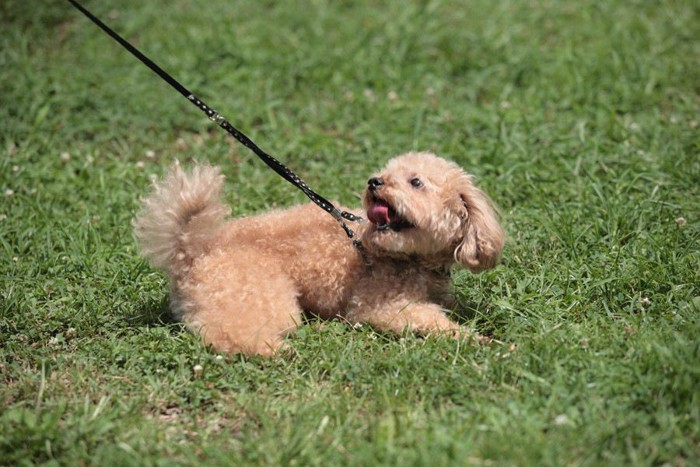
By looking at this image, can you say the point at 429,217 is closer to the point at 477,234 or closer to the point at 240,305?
the point at 477,234

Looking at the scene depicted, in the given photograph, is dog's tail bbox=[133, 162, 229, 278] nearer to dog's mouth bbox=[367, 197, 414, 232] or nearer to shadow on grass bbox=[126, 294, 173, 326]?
shadow on grass bbox=[126, 294, 173, 326]

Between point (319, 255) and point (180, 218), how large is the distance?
0.67 meters

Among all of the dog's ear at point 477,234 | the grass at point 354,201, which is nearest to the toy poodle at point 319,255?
the dog's ear at point 477,234

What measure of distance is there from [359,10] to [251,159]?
2.47 m

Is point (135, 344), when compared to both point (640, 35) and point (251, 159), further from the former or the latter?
point (640, 35)

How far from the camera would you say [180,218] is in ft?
11.6

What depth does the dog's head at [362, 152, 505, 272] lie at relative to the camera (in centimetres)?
350

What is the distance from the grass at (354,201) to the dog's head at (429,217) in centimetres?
38

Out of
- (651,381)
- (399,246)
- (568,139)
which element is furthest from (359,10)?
(651,381)

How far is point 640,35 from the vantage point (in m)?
6.69

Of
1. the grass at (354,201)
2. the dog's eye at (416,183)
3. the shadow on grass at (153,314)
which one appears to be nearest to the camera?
the grass at (354,201)

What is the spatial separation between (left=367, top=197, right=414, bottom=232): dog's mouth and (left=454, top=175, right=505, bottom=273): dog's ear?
26cm

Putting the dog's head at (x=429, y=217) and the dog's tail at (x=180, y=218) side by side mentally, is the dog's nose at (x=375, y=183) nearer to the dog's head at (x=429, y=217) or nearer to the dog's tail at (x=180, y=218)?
the dog's head at (x=429, y=217)

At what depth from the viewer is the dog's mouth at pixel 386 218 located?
3516mm
